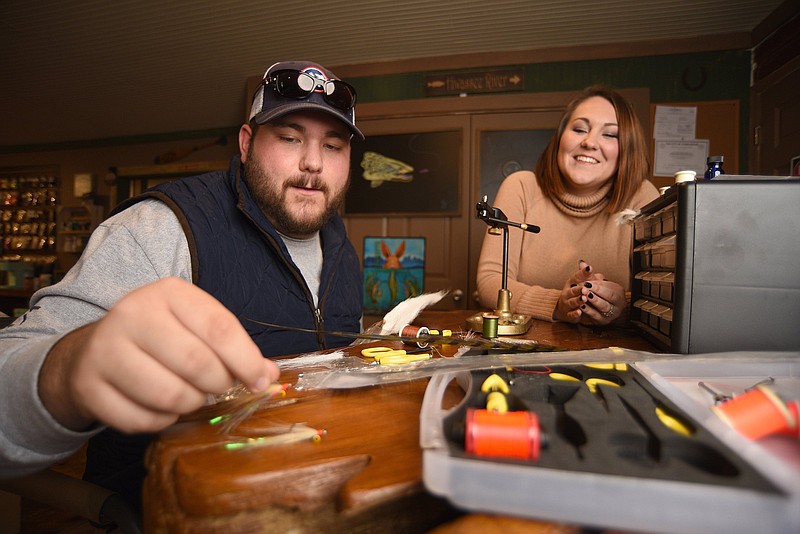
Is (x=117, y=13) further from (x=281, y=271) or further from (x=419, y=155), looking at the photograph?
(x=281, y=271)

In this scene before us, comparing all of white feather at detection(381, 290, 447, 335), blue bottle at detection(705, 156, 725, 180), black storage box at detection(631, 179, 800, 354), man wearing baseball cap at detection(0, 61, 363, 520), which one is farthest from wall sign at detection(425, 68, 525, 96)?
black storage box at detection(631, 179, 800, 354)

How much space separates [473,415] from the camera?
1.18 ft

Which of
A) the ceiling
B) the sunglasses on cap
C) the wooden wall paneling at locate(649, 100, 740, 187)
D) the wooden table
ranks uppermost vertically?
the ceiling

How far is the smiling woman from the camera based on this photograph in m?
1.82

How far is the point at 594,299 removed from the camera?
4.18 ft

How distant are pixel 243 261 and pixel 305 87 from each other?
0.51 m

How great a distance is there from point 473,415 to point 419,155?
3.68 m

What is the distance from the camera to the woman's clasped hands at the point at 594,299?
1.28 metres

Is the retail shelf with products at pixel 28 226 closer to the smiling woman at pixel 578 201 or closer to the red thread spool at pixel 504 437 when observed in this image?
the smiling woman at pixel 578 201

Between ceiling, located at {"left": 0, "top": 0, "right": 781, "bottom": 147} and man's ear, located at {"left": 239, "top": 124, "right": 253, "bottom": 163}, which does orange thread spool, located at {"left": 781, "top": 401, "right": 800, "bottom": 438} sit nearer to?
man's ear, located at {"left": 239, "top": 124, "right": 253, "bottom": 163}

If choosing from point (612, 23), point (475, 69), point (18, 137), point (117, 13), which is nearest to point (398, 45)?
point (475, 69)

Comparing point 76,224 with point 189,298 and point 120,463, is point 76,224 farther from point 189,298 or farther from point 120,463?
point 189,298

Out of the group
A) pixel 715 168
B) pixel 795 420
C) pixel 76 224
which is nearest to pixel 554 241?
pixel 715 168

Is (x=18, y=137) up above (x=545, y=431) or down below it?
above
